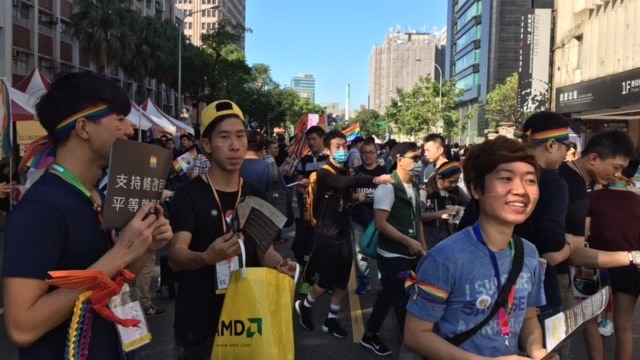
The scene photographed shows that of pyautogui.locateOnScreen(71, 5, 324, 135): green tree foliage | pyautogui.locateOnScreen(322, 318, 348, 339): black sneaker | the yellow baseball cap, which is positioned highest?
pyautogui.locateOnScreen(71, 5, 324, 135): green tree foliage

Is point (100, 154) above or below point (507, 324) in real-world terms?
above

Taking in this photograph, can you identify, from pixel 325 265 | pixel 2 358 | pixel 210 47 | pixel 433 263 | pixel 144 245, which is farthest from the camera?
pixel 210 47

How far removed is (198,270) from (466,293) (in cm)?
130

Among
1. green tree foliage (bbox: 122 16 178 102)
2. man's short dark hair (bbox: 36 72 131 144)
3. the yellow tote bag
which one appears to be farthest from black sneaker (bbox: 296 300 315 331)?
green tree foliage (bbox: 122 16 178 102)

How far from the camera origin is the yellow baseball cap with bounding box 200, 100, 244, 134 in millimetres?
2797

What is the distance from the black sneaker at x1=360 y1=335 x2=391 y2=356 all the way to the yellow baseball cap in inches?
109

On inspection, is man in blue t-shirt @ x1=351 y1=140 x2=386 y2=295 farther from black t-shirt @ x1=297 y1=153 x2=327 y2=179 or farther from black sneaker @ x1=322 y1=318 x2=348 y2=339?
black sneaker @ x1=322 y1=318 x2=348 y2=339

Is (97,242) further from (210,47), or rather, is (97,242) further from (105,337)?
(210,47)

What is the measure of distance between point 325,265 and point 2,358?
2884mm

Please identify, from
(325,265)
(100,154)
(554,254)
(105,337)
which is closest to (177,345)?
(105,337)

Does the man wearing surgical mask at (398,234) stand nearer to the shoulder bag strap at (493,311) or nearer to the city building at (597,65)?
the shoulder bag strap at (493,311)

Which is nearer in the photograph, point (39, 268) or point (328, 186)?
point (39, 268)

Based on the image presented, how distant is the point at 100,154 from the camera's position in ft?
6.15

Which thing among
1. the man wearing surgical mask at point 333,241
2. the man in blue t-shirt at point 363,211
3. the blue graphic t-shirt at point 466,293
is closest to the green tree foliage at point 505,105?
the man in blue t-shirt at point 363,211
